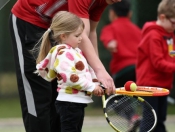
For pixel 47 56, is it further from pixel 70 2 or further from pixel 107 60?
pixel 107 60

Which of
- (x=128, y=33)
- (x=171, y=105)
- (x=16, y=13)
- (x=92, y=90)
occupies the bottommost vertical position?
(x=171, y=105)

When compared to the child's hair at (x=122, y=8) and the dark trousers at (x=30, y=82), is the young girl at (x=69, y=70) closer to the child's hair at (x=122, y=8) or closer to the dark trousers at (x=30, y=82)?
the dark trousers at (x=30, y=82)

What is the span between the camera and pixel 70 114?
4246 millimetres

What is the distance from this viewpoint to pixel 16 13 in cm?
470

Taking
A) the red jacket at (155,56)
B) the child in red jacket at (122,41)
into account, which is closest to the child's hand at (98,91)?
the red jacket at (155,56)

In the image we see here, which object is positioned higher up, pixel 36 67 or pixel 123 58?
pixel 36 67

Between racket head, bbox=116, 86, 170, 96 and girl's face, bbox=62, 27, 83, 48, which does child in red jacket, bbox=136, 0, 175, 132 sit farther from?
girl's face, bbox=62, 27, 83, 48

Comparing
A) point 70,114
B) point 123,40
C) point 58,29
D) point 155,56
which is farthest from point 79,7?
point 123,40

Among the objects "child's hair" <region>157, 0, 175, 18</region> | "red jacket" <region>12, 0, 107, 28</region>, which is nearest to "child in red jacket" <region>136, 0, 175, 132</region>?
"child's hair" <region>157, 0, 175, 18</region>

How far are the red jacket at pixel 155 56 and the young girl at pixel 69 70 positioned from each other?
1.57m

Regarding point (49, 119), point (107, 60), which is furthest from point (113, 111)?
point (107, 60)

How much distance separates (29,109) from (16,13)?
71 centimetres

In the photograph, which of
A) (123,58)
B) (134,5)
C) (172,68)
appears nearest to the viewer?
(172,68)

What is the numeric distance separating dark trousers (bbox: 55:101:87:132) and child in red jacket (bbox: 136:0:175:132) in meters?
1.67
